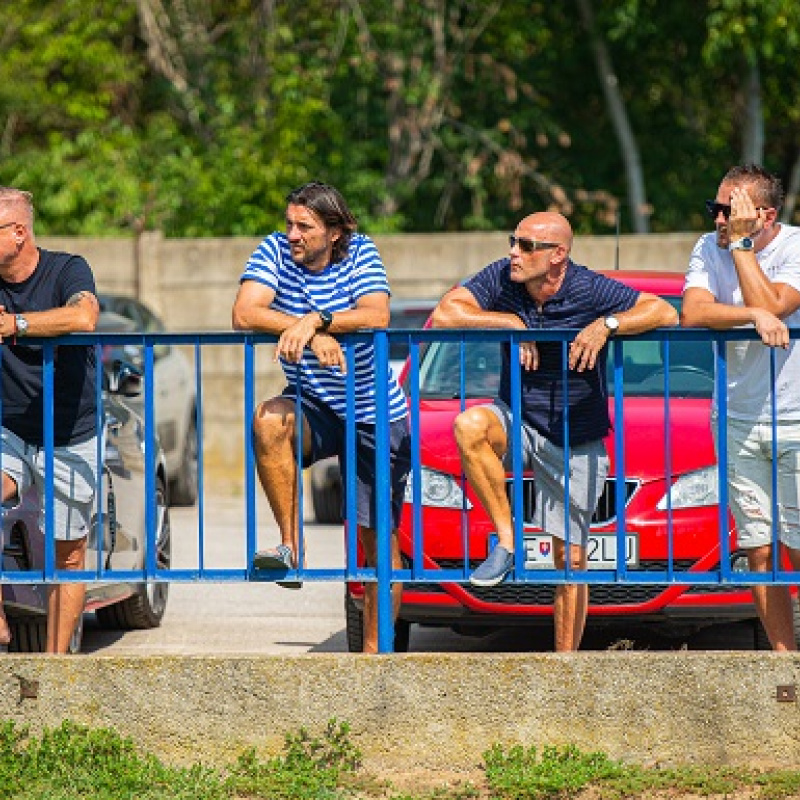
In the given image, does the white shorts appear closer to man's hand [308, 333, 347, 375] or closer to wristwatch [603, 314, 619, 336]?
wristwatch [603, 314, 619, 336]

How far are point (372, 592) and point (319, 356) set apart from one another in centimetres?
92

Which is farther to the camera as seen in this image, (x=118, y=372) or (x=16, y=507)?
(x=118, y=372)

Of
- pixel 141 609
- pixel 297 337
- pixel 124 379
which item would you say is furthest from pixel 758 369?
pixel 141 609

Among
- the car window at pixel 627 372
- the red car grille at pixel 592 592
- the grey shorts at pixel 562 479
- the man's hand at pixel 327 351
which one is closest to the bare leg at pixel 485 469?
the grey shorts at pixel 562 479

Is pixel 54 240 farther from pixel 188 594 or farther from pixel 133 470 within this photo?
pixel 133 470

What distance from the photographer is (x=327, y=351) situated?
281 inches

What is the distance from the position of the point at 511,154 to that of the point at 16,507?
53.6 ft

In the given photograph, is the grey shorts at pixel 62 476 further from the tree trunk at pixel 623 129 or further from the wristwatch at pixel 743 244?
the tree trunk at pixel 623 129

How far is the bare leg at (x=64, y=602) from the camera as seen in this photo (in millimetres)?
7648

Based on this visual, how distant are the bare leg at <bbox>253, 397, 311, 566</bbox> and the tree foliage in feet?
46.7

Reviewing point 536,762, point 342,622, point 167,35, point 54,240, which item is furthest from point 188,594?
point 167,35

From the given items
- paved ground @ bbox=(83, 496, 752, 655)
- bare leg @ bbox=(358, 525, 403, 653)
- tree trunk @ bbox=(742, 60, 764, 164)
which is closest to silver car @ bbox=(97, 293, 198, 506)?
paved ground @ bbox=(83, 496, 752, 655)

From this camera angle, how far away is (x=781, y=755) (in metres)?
6.80

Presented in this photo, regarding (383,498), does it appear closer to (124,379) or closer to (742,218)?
(742,218)
